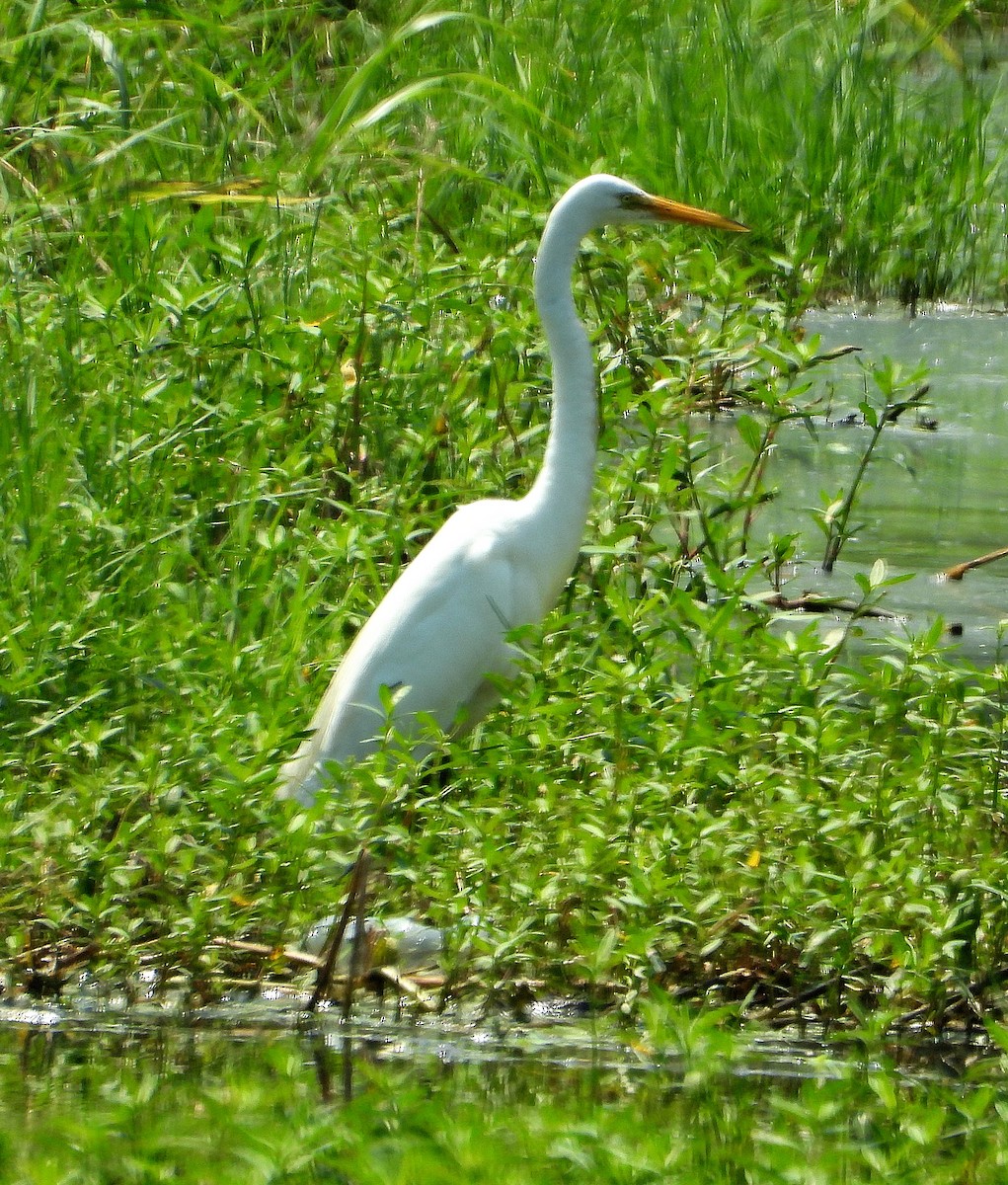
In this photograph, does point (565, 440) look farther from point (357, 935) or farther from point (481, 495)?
point (357, 935)

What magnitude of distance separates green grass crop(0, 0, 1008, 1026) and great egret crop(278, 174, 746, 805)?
104mm

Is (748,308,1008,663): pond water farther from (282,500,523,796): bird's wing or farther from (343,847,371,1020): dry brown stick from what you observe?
(343,847,371,1020): dry brown stick

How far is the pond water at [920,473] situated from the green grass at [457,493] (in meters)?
0.18

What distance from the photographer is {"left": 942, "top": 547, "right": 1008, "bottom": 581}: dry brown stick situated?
3.97 m

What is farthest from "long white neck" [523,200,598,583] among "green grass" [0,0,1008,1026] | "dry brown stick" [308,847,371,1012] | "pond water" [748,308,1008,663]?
"dry brown stick" [308,847,371,1012]

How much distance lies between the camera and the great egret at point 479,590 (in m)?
3.20

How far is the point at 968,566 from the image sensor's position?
4.03 m

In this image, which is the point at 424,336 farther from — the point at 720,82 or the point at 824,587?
the point at 720,82

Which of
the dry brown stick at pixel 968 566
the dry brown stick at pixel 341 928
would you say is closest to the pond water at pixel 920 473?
the dry brown stick at pixel 968 566

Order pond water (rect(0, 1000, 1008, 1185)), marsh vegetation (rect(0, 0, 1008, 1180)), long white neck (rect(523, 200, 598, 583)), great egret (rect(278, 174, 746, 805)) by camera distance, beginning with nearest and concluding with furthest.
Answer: pond water (rect(0, 1000, 1008, 1185))
marsh vegetation (rect(0, 0, 1008, 1180))
great egret (rect(278, 174, 746, 805))
long white neck (rect(523, 200, 598, 583))

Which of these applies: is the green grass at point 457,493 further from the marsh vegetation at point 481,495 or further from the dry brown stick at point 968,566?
the dry brown stick at point 968,566

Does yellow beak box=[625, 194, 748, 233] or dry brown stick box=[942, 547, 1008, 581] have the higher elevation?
yellow beak box=[625, 194, 748, 233]

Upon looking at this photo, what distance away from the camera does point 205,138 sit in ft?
17.9

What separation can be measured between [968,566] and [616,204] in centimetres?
108
